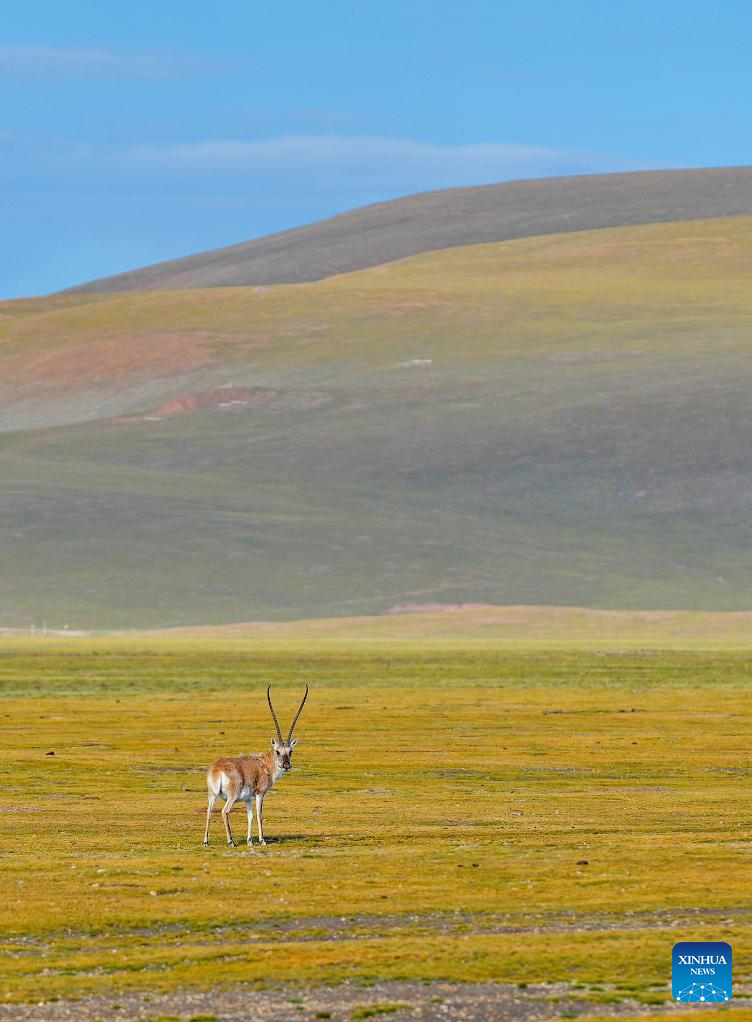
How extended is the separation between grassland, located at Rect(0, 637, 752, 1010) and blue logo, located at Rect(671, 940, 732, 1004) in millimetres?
244

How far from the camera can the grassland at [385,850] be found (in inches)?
612

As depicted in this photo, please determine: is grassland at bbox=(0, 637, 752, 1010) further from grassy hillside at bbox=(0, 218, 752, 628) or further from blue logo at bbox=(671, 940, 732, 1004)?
grassy hillside at bbox=(0, 218, 752, 628)

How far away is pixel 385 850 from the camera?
22.4 meters

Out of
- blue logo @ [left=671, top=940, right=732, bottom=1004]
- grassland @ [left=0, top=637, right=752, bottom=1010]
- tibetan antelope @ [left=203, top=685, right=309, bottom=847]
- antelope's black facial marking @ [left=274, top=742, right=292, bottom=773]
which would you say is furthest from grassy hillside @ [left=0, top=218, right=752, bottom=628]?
blue logo @ [left=671, top=940, right=732, bottom=1004]

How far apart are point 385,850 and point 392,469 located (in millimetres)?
129443

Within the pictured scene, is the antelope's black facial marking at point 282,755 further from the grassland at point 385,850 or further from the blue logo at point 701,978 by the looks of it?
the blue logo at point 701,978

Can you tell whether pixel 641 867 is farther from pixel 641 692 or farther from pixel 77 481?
pixel 77 481

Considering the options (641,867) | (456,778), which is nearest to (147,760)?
(456,778)

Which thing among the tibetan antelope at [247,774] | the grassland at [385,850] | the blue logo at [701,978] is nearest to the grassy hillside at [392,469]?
the grassland at [385,850]

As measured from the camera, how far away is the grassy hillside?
408 ft

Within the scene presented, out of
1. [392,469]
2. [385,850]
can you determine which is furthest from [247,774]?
[392,469]

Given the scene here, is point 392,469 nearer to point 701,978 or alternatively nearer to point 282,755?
point 282,755

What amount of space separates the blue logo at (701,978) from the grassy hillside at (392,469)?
334 ft

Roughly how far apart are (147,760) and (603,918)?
20781 mm
